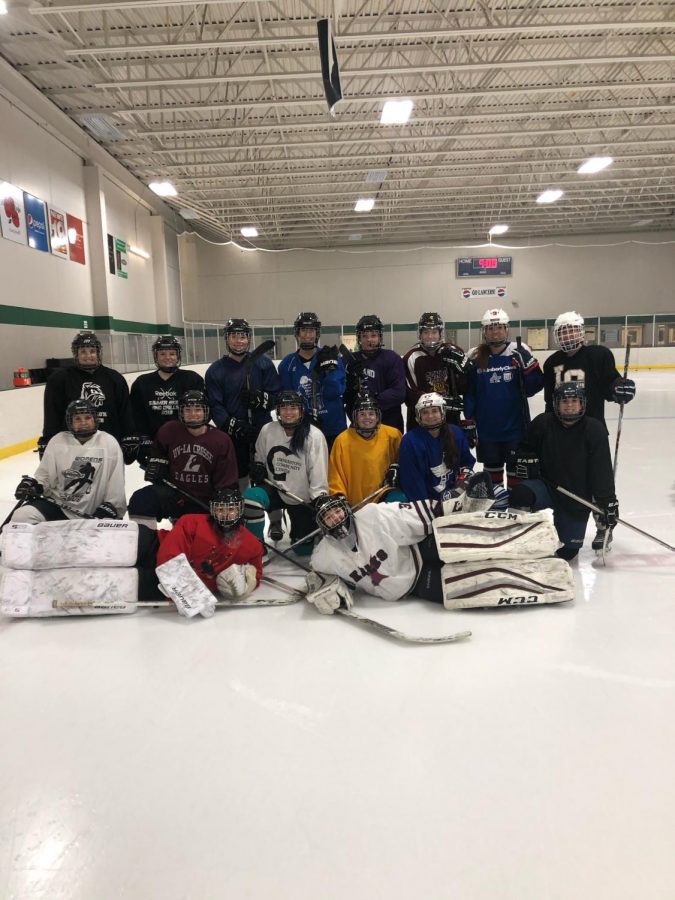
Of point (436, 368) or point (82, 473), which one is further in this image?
point (436, 368)

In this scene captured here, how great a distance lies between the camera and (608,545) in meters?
3.11

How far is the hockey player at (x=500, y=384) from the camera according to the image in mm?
3518

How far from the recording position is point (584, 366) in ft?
11.3

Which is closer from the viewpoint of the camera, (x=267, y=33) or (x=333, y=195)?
(x=267, y=33)

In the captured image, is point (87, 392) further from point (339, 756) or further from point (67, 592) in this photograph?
point (339, 756)

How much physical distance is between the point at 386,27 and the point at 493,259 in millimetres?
13573

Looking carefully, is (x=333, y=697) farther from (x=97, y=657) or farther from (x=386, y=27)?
(x=386, y=27)

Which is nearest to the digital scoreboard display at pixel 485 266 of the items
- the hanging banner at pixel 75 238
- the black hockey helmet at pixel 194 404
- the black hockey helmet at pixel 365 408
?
the hanging banner at pixel 75 238

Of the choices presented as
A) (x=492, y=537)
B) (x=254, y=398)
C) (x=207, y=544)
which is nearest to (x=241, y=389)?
(x=254, y=398)

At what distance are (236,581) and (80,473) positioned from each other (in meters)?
1.01

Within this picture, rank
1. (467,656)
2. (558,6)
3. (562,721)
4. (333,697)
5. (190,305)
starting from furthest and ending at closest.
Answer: (190,305) < (558,6) < (467,656) < (333,697) < (562,721)

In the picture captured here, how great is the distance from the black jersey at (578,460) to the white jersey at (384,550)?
85 centimetres

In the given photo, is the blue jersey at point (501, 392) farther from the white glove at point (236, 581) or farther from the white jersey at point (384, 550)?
the white glove at point (236, 581)

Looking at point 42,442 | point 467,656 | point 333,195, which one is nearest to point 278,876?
point 467,656
